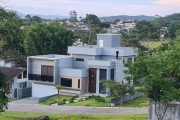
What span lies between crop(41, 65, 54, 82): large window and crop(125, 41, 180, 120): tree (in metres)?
18.3

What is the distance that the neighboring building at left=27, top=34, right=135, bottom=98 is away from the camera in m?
32.8

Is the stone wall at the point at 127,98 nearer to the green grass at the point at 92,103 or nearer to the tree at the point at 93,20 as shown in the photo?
the green grass at the point at 92,103

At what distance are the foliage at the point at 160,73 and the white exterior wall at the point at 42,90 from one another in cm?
1844

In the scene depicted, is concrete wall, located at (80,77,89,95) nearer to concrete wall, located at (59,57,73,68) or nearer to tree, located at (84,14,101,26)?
concrete wall, located at (59,57,73,68)

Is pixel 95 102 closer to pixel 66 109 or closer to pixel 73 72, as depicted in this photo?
pixel 66 109

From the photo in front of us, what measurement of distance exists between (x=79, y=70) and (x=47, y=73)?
333cm

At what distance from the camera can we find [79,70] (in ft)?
107

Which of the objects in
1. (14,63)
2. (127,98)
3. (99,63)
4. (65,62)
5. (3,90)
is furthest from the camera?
(14,63)

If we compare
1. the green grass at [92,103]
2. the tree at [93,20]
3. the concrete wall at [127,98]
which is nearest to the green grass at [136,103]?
the concrete wall at [127,98]

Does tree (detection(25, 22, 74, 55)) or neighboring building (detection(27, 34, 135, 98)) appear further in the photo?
tree (detection(25, 22, 74, 55))

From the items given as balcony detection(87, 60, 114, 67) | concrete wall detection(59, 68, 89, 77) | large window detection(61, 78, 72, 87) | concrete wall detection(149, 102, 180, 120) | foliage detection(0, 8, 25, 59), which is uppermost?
foliage detection(0, 8, 25, 59)

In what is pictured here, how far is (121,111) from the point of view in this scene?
23922 millimetres

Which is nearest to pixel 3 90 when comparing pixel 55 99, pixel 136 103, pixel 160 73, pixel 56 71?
pixel 160 73

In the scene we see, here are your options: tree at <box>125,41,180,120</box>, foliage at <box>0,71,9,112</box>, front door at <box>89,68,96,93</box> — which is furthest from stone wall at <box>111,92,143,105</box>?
foliage at <box>0,71,9,112</box>
